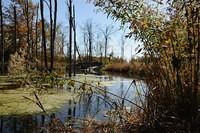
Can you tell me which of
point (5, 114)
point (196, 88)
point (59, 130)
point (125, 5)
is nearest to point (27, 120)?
point (5, 114)

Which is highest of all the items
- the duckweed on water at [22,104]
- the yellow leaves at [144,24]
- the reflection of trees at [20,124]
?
the yellow leaves at [144,24]

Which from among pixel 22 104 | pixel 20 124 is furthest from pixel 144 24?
pixel 22 104

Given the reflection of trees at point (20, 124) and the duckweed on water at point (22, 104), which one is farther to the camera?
the duckweed on water at point (22, 104)

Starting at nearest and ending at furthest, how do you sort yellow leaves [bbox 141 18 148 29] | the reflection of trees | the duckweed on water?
yellow leaves [bbox 141 18 148 29] < the reflection of trees < the duckweed on water

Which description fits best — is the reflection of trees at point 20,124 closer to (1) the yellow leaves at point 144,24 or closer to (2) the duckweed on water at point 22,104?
(2) the duckweed on water at point 22,104

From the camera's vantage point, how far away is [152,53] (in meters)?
4.80

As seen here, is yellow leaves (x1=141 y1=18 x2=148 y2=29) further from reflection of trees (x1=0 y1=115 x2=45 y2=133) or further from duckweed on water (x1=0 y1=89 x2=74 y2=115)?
duckweed on water (x1=0 y1=89 x2=74 y2=115)

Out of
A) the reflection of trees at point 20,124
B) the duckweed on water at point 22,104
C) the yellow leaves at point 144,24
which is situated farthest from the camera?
the duckweed on water at point 22,104

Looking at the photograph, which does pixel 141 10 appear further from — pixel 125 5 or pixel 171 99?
pixel 171 99

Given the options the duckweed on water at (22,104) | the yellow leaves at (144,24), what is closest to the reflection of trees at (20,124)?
the duckweed on water at (22,104)

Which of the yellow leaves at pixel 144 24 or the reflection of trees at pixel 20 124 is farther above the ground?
the yellow leaves at pixel 144 24

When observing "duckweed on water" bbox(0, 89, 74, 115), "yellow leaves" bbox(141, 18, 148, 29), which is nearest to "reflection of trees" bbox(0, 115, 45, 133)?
"duckweed on water" bbox(0, 89, 74, 115)

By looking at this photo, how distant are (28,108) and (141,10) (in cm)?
679

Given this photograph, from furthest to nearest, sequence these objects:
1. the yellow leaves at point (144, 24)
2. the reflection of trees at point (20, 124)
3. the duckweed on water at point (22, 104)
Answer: the duckweed on water at point (22, 104) < the reflection of trees at point (20, 124) < the yellow leaves at point (144, 24)
